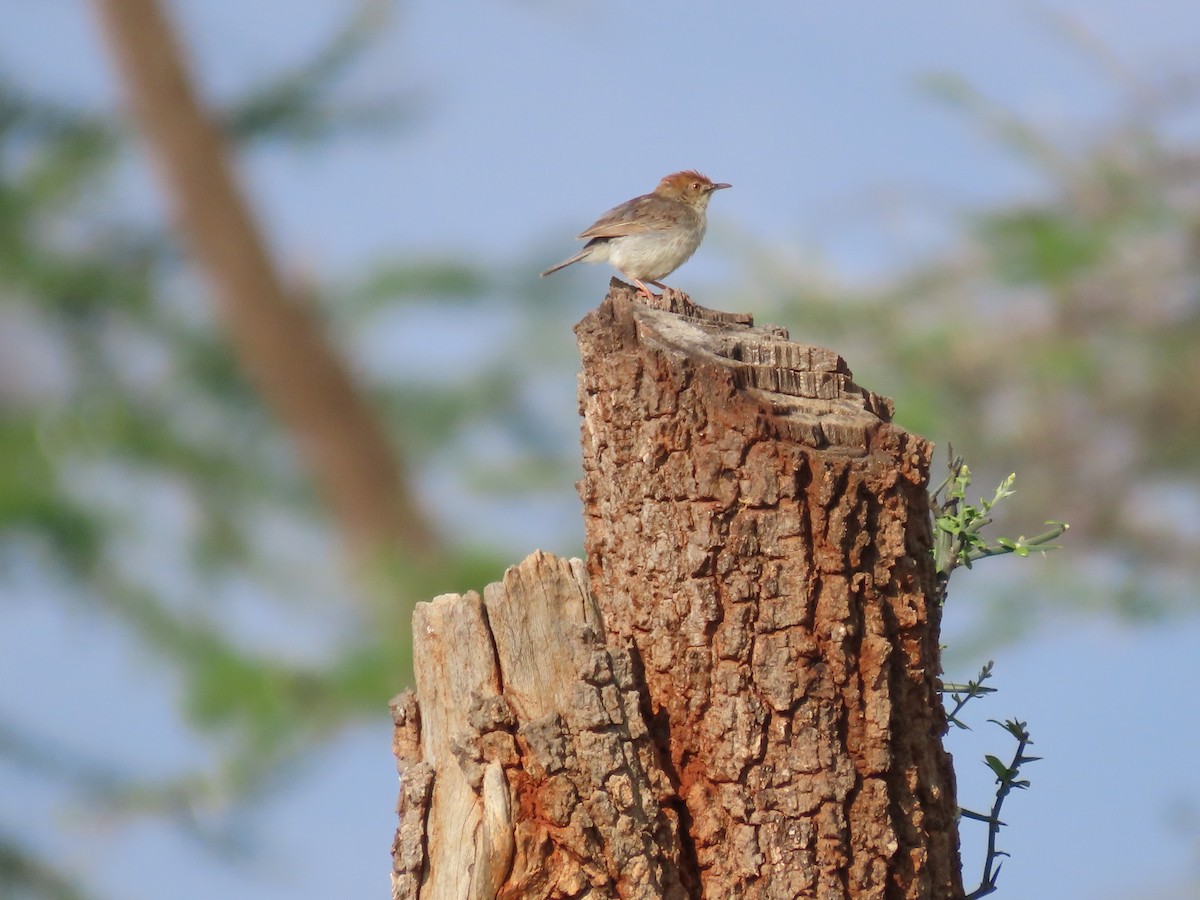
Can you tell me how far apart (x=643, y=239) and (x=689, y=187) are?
62 cm

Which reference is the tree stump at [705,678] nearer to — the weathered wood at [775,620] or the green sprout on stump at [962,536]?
the weathered wood at [775,620]

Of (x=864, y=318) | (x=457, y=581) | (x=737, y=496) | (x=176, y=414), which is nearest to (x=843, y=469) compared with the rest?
(x=737, y=496)

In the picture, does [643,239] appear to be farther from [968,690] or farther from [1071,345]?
[1071,345]

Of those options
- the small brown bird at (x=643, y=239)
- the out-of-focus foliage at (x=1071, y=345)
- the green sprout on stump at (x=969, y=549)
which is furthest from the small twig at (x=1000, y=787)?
the out-of-focus foliage at (x=1071, y=345)

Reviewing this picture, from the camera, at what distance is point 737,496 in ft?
5.94

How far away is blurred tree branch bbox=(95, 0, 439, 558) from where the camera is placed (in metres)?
8.10

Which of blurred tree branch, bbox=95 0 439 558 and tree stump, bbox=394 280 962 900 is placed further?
blurred tree branch, bbox=95 0 439 558

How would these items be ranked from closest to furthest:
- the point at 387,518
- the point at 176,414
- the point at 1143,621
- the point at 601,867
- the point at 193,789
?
the point at 601,867
the point at 1143,621
the point at 193,789
the point at 387,518
the point at 176,414

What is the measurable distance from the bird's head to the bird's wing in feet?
1.13

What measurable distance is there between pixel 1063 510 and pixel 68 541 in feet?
21.5

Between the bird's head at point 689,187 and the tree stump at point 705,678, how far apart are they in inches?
93.9

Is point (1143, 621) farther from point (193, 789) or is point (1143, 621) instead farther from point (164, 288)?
point (164, 288)

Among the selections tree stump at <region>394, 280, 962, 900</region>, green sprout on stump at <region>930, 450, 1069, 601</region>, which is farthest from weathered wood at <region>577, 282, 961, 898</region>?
green sprout on stump at <region>930, 450, 1069, 601</region>

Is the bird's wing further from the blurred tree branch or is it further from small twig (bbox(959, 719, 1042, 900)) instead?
the blurred tree branch
